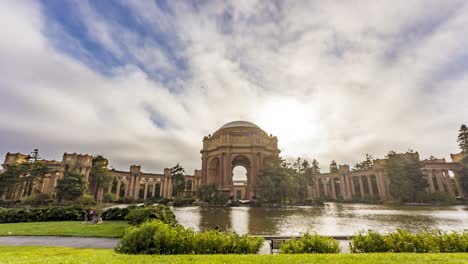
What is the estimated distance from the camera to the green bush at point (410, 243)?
742cm

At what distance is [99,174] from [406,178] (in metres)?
61.6

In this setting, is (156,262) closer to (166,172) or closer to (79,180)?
(79,180)

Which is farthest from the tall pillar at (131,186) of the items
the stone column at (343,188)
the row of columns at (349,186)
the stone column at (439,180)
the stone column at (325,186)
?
the stone column at (439,180)

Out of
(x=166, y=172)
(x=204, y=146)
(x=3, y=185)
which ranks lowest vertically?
(x=3, y=185)

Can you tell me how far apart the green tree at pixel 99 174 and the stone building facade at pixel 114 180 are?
24.0 inches

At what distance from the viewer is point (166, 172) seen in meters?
67.0

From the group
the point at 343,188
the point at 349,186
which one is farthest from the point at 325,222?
the point at 343,188

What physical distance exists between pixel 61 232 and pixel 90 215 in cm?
528

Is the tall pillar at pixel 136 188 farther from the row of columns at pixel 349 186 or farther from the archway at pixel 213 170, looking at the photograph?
the row of columns at pixel 349 186

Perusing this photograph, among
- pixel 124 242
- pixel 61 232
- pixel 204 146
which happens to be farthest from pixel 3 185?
pixel 124 242

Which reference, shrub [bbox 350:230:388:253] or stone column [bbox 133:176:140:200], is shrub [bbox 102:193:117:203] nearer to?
stone column [bbox 133:176:140:200]

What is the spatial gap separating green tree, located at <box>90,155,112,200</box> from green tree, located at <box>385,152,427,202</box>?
195ft

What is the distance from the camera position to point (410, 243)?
24.7 feet

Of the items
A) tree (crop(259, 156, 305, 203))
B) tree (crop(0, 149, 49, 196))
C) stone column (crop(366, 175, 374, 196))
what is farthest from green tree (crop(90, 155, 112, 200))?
stone column (crop(366, 175, 374, 196))
